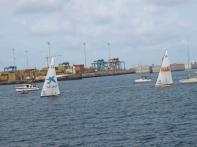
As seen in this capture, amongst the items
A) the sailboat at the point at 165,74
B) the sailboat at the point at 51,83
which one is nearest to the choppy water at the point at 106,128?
the sailboat at the point at 51,83

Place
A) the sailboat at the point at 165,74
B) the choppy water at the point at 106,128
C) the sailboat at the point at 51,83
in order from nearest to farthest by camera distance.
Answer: the choppy water at the point at 106,128
the sailboat at the point at 51,83
the sailboat at the point at 165,74

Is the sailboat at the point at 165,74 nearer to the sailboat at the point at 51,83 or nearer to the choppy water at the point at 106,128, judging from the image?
the sailboat at the point at 51,83

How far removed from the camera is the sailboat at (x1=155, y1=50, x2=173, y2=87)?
100 metres

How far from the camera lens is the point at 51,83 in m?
92.2

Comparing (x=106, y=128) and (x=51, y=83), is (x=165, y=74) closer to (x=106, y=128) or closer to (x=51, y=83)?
(x=51, y=83)

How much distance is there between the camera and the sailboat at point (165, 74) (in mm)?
100438

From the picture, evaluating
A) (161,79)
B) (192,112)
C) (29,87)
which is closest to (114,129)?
(192,112)

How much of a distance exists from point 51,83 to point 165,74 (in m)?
23.6

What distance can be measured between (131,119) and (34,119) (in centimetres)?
1240

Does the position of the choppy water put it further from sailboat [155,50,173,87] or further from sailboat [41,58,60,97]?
sailboat [155,50,173,87]

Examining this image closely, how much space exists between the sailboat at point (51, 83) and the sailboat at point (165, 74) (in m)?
20.8

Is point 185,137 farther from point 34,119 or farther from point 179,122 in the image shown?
point 34,119

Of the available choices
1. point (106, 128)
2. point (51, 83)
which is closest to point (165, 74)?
point (51, 83)

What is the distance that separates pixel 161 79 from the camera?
10481 cm
